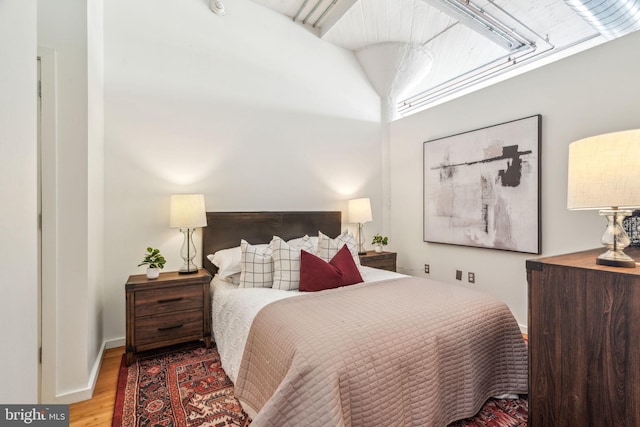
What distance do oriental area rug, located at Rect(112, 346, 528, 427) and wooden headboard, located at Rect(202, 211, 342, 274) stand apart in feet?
3.15

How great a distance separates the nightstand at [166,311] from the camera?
7.29 feet

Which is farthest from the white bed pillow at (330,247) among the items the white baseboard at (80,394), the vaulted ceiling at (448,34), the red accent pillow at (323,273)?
the vaulted ceiling at (448,34)

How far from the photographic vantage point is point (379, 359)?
1.36 metres

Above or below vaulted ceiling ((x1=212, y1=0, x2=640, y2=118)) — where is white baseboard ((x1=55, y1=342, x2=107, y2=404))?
below

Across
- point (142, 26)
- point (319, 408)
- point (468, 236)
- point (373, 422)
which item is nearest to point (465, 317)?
point (373, 422)

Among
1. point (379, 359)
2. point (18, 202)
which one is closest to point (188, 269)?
point (18, 202)

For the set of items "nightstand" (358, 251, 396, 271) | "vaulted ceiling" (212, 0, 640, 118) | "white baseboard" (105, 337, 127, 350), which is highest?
"vaulted ceiling" (212, 0, 640, 118)

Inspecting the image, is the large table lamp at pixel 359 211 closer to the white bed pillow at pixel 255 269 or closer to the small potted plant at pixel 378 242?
the small potted plant at pixel 378 242

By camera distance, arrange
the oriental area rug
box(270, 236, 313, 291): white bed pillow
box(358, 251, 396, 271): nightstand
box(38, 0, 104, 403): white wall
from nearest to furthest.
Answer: the oriental area rug
box(38, 0, 104, 403): white wall
box(270, 236, 313, 291): white bed pillow
box(358, 251, 396, 271): nightstand

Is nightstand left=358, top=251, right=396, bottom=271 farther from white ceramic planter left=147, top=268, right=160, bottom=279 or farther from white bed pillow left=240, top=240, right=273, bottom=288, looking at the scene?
white ceramic planter left=147, top=268, right=160, bottom=279

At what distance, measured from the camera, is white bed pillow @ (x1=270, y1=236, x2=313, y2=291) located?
92.7 inches

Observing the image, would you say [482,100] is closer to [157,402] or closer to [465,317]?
[465,317]

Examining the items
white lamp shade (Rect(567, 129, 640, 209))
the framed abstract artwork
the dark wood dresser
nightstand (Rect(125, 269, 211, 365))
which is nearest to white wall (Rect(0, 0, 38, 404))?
nightstand (Rect(125, 269, 211, 365))

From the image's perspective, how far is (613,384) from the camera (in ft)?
3.76
